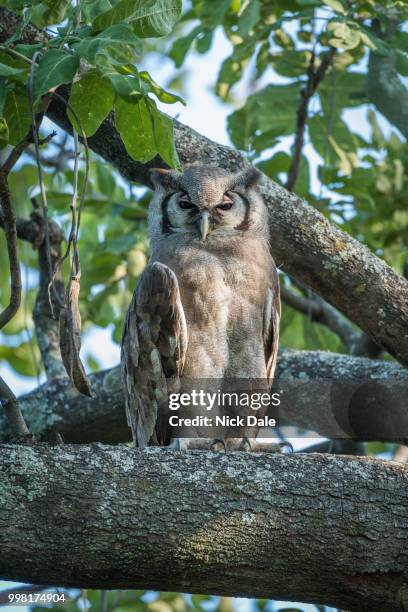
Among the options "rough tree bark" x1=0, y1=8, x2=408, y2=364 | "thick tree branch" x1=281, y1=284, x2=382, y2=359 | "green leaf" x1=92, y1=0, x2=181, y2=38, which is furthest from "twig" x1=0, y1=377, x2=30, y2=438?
"thick tree branch" x1=281, y1=284, x2=382, y2=359

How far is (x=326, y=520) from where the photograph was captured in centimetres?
322

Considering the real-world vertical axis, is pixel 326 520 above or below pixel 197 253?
below

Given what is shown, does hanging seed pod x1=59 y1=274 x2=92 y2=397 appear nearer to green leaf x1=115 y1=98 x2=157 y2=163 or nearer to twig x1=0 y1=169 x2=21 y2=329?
twig x1=0 y1=169 x2=21 y2=329

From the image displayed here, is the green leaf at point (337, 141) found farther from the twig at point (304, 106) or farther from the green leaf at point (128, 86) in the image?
the green leaf at point (128, 86)

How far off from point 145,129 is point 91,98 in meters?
0.22

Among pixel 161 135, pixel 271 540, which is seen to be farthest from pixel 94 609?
pixel 161 135

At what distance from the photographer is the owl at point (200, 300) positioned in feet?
14.9

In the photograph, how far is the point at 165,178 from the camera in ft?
16.0

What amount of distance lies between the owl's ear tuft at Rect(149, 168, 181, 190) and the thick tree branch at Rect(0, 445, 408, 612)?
1.95 metres

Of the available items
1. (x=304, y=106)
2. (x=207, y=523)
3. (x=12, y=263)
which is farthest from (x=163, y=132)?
(x=304, y=106)

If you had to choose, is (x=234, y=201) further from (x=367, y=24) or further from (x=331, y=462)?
(x=331, y=462)

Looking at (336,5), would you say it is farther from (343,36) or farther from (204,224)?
(204,224)

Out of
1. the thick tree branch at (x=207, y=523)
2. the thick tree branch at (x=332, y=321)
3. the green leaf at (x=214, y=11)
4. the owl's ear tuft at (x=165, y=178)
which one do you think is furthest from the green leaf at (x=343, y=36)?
the thick tree branch at (x=207, y=523)

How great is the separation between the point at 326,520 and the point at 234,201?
215 cm
